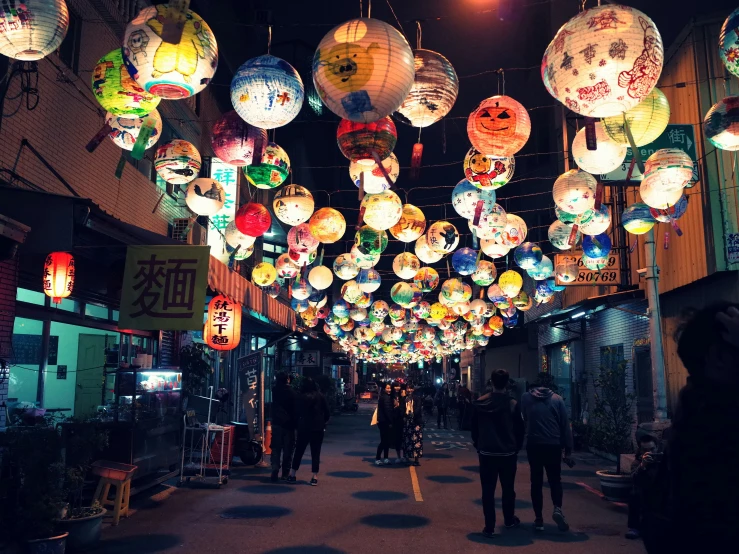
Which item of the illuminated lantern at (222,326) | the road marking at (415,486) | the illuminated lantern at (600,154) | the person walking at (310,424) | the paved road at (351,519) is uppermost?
the illuminated lantern at (600,154)

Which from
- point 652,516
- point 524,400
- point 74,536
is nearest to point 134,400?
point 74,536

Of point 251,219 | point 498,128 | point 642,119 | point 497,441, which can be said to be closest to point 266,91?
point 498,128

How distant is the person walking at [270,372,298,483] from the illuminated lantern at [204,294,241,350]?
1.36 m

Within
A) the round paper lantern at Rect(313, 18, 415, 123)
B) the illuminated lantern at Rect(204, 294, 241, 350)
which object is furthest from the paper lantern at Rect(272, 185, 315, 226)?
the round paper lantern at Rect(313, 18, 415, 123)

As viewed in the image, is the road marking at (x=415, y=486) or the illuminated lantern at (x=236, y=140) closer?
the illuminated lantern at (x=236, y=140)

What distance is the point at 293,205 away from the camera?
1082 centimetres

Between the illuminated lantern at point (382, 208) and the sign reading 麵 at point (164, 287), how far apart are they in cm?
302

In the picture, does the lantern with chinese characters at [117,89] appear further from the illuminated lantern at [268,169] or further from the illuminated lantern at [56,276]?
the illuminated lantern at [56,276]

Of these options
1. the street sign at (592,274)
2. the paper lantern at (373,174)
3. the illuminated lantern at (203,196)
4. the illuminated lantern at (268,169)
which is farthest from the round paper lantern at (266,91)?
the street sign at (592,274)

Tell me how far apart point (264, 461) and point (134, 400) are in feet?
19.3

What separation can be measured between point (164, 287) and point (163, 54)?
4.05 metres

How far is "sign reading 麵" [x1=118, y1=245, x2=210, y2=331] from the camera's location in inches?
347

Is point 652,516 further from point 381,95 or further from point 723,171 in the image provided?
point 723,171

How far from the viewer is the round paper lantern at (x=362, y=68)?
5.69 m
